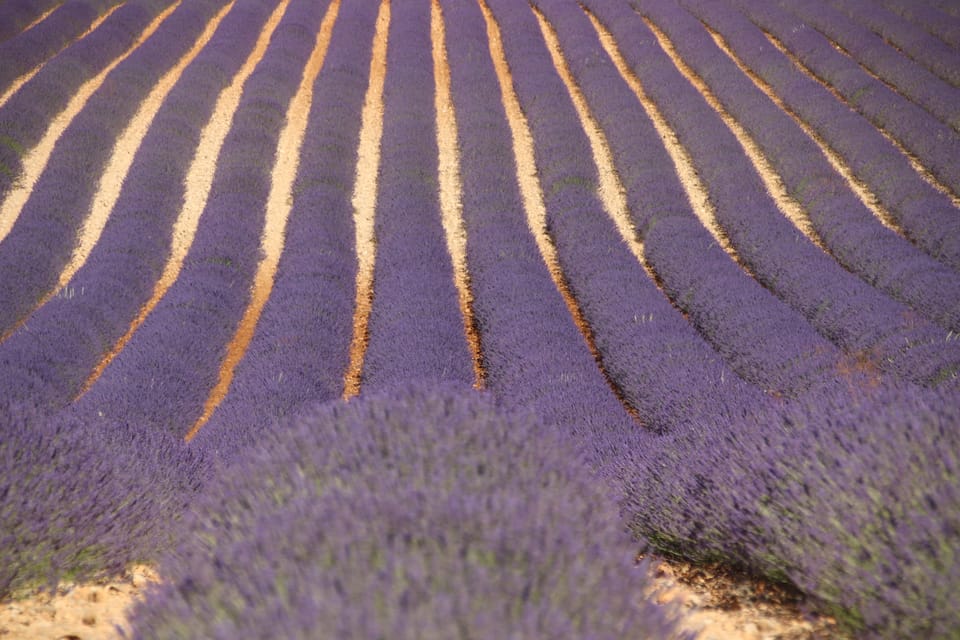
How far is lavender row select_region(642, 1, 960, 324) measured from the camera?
8195 millimetres

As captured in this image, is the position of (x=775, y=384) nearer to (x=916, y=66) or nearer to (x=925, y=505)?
(x=925, y=505)

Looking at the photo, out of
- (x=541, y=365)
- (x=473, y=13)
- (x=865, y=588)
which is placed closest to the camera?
(x=865, y=588)

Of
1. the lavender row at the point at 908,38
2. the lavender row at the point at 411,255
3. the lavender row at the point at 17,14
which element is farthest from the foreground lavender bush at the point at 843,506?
the lavender row at the point at 17,14

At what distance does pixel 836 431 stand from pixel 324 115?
11.7 metres

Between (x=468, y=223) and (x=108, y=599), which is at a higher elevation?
(x=108, y=599)

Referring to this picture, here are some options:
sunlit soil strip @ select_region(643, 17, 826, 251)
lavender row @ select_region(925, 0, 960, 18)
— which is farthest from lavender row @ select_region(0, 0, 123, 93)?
lavender row @ select_region(925, 0, 960, 18)

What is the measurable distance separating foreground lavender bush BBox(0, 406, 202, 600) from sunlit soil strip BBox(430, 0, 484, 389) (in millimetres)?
3395

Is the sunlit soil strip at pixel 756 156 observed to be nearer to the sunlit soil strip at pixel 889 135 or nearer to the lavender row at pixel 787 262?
the lavender row at pixel 787 262

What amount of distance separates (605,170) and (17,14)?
11.7m

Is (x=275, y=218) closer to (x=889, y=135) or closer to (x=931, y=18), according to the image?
(x=889, y=135)

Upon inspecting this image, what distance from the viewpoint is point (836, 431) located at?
3.23m

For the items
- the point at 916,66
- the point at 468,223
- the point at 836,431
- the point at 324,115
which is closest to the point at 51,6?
the point at 324,115

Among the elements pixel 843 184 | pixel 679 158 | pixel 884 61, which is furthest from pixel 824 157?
pixel 884 61

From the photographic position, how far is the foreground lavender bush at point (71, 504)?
3.22 m
